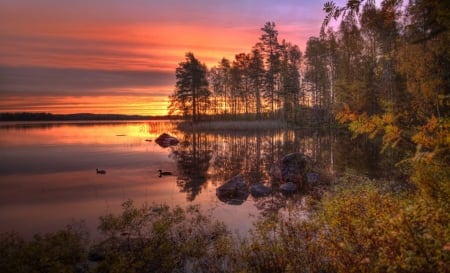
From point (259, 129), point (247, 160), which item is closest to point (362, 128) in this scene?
point (247, 160)

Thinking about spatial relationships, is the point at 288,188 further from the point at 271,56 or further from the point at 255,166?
the point at 271,56

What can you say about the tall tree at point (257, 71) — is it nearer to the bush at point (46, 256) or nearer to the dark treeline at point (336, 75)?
the dark treeline at point (336, 75)

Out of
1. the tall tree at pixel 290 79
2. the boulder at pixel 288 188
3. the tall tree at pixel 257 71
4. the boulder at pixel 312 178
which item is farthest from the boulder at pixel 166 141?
the tall tree at pixel 257 71

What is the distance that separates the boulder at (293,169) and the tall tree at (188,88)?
143 ft

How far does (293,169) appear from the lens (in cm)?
1634

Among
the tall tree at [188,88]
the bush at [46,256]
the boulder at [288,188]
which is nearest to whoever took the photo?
the bush at [46,256]

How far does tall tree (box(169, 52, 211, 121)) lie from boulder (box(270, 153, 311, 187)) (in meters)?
43.5

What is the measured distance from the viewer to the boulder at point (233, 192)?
1345cm

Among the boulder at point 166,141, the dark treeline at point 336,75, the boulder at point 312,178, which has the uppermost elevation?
the dark treeline at point 336,75

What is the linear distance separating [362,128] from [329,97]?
52.6m

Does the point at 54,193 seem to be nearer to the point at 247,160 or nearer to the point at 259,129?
the point at 247,160

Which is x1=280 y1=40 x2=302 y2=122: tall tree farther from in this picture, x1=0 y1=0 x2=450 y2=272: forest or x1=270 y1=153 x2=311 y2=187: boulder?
x1=0 y1=0 x2=450 y2=272: forest

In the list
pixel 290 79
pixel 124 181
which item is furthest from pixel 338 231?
pixel 290 79

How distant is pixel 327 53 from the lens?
178ft
